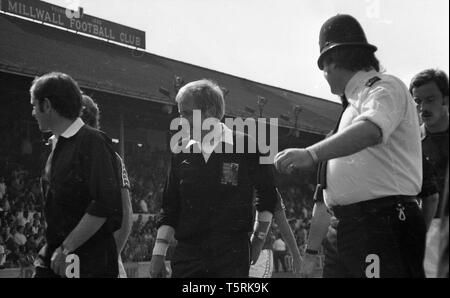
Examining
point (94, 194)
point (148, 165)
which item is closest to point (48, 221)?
point (94, 194)

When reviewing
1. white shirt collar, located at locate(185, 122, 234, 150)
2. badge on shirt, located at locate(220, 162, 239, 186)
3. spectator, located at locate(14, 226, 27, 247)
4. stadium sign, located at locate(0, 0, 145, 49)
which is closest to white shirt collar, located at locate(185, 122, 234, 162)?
white shirt collar, located at locate(185, 122, 234, 150)

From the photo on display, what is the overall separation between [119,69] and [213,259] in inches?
781

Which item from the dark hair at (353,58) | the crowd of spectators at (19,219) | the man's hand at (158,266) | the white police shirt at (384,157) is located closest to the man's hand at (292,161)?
the white police shirt at (384,157)

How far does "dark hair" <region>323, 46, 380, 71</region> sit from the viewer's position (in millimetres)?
3549

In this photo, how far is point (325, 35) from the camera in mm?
3576

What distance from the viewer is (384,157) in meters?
3.34

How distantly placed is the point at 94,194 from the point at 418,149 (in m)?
1.60

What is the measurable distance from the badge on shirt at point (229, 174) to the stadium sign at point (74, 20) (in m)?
22.7

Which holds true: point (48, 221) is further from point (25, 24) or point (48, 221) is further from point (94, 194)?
point (25, 24)

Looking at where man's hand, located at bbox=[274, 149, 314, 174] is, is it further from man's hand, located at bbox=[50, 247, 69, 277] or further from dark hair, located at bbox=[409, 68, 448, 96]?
dark hair, located at bbox=[409, 68, 448, 96]

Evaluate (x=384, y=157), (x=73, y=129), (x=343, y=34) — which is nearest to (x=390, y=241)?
(x=384, y=157)

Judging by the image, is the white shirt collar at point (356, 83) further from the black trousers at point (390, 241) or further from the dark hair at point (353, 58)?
the black trousers at point (390, 241)

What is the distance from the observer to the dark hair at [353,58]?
355cm

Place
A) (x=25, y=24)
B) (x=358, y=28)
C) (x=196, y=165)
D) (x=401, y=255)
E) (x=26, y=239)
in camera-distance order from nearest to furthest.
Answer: (x=401, y=255), (x=358, y=28), (x=196, y=165), (x=26, y=239), (x=25, y=24)
